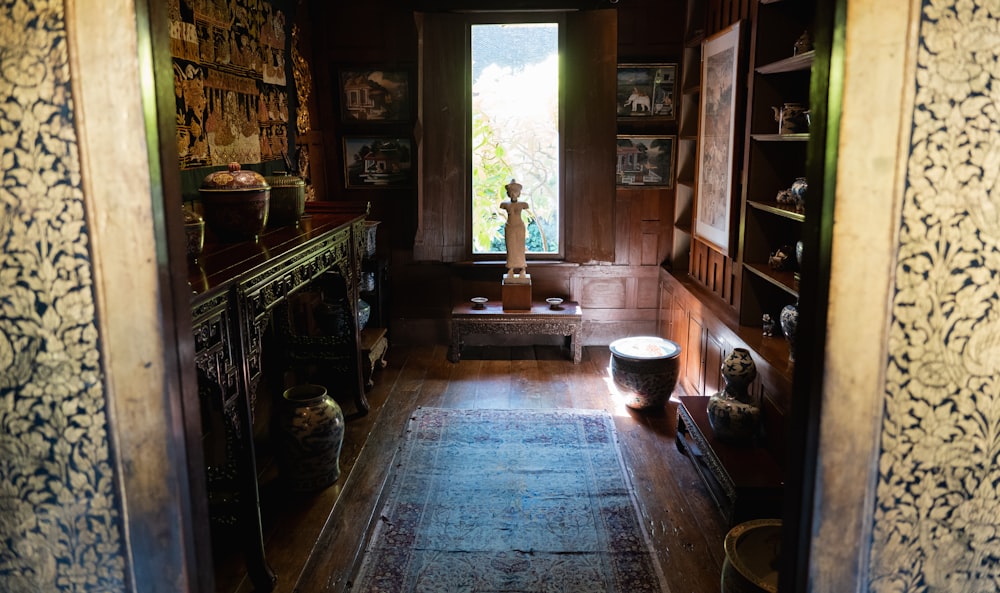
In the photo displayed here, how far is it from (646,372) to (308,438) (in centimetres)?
202

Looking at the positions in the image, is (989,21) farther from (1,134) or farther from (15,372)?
(15,372)

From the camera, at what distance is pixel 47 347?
1466mm

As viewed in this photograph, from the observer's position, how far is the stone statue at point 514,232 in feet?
17.6

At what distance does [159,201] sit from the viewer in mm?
1431

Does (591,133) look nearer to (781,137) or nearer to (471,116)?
(471,116)

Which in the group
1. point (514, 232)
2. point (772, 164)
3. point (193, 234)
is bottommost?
point (514, 232)

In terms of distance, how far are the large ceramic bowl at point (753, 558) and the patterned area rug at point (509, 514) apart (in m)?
0.50

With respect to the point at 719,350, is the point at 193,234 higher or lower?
higher

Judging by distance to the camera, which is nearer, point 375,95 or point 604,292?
point 375,95

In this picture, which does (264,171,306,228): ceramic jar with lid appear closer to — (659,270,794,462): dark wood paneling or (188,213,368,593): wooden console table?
(188,213,368,593): wooden console table

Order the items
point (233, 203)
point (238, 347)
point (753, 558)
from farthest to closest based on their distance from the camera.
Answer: point (233, 203), point (238, 347), point (753, 558)

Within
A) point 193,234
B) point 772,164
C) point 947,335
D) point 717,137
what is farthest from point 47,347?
point 717,137

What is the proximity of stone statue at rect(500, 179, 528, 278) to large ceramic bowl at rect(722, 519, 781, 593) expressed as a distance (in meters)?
3.29

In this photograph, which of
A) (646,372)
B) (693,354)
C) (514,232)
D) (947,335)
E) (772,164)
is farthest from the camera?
(514,232)
